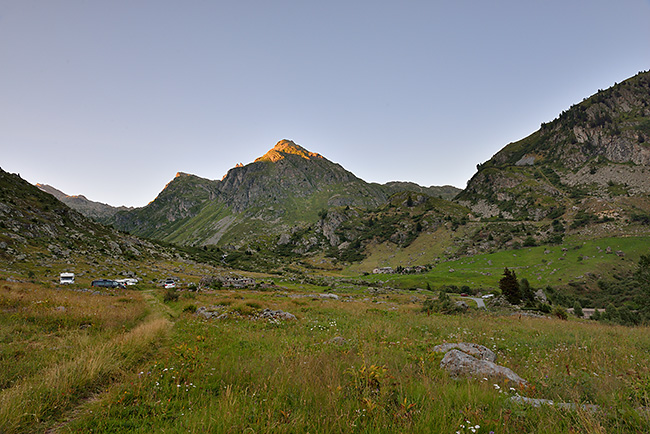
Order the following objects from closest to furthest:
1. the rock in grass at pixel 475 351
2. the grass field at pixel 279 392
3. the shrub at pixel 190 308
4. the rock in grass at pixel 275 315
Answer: the grass field at pixel 279 392 < the rock in grass at pixel 475 351 < the rock in grass at pixel 275 315 < the shrub at pixel 190 308

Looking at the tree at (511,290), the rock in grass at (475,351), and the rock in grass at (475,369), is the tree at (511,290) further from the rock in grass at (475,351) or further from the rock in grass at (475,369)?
the rock in grass at (475,369)

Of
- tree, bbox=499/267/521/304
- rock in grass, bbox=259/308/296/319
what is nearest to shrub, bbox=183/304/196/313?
rock in grass, bbox=259/308/296/319

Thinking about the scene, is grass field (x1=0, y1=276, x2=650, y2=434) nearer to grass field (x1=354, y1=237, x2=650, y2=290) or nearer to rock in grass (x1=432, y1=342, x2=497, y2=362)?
rock in grass (x1=432, y1=342, x2=497, y2=362)

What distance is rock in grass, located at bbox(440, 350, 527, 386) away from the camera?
22.5 ft

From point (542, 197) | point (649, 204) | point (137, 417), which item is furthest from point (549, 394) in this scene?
point (542, 197)

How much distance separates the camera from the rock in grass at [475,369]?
22.5ft

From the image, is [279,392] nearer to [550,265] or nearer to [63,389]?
[63,389]

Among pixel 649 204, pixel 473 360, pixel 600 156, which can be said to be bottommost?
pixel 473 360

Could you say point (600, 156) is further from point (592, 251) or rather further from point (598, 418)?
point (598, 418)

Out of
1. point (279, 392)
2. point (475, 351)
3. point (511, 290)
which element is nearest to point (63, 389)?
point (279, 392)

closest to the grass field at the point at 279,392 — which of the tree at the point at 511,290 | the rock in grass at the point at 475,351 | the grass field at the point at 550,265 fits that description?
the rock in grass at the point at 475,351

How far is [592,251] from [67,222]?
188262mm

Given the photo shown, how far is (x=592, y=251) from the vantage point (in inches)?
3979

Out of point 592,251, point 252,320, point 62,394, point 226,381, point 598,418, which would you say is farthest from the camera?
point 592,251
